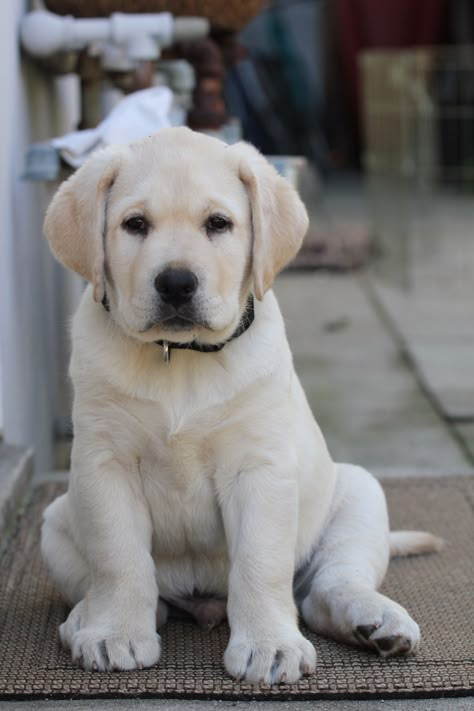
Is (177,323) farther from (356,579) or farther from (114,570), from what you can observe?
(356,579)

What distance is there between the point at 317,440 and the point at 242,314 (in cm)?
49

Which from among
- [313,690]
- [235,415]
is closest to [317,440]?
[235,415]

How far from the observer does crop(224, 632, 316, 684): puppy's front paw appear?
9.12 ft

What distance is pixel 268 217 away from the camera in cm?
291

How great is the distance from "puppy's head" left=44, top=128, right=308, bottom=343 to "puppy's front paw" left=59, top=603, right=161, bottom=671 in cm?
69

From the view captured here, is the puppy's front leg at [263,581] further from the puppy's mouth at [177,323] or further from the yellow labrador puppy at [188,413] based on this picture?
the puppy's mouth at [177,323]

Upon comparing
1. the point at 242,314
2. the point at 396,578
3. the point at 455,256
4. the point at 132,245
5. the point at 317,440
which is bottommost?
the point at 455,256

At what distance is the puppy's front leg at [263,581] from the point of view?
2.79 metres

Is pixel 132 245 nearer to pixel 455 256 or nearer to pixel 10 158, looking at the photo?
pixel 10 158

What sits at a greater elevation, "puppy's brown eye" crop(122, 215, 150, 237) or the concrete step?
"puppy's brown eye" crop(122, 215, 150, 237)

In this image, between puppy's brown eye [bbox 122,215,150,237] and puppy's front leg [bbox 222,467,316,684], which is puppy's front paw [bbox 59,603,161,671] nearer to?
puppy's front leg [bbox 222,467,316,684]

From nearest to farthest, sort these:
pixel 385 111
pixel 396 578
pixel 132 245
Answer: pixel 132 245
pixel 396 578
pixel 385 111

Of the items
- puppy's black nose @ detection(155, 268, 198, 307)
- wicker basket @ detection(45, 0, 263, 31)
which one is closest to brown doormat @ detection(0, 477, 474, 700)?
puppy's black nose @ detection(155, 268, 198, 307)

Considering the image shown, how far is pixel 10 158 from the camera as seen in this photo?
4637mm
